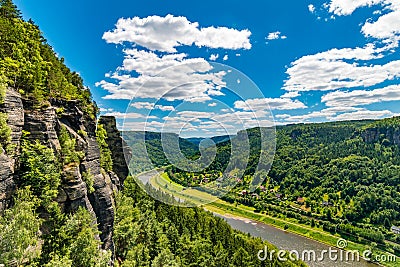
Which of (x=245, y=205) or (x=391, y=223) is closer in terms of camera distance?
(x=391, y=223)

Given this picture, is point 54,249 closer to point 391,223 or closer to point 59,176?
point 59,176

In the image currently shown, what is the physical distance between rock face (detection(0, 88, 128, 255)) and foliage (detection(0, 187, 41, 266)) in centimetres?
51

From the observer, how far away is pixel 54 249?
44.8ft

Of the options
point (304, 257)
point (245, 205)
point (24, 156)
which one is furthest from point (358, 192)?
point (24, 156)

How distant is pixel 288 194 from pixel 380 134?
216 ft

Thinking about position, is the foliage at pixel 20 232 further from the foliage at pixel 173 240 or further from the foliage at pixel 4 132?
the foliage at pixel 173 240

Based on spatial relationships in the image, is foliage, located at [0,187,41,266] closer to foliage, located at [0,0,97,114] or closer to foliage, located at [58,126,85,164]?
foliage, located at [58,126,85,164]

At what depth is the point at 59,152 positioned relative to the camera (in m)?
15.7

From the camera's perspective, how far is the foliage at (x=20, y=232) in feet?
34.3

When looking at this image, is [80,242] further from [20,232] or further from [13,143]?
[13,143]

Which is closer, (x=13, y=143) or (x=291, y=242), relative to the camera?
(x=13, y=143)

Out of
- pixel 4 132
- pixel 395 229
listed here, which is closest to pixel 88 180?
pixel 4 132

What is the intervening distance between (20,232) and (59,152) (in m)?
5.88

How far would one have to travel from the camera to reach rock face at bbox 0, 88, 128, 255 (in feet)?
40.5
